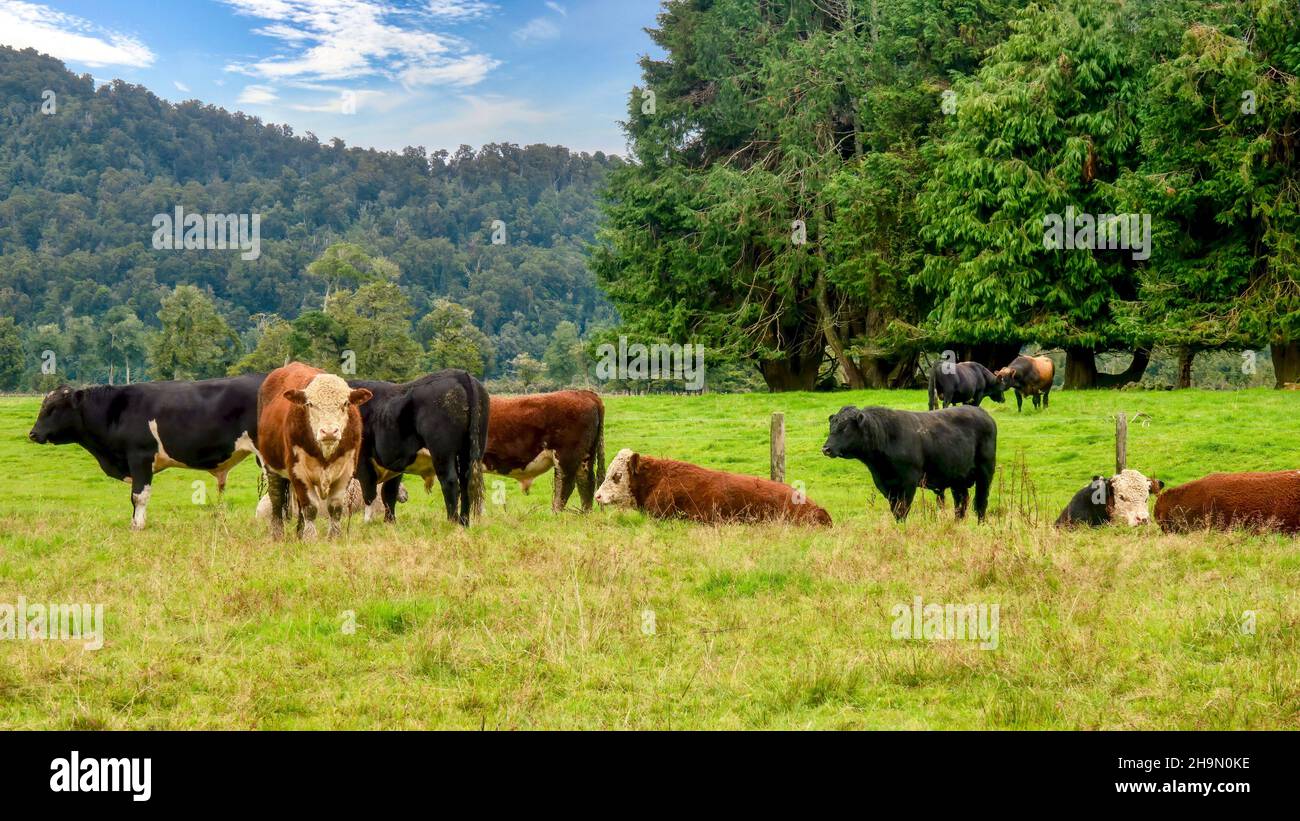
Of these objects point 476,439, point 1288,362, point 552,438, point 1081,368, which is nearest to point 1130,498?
point 552,438

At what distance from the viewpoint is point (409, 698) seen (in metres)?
6.55

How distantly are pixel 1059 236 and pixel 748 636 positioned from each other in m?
29.0

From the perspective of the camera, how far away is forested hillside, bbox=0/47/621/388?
115812 mm

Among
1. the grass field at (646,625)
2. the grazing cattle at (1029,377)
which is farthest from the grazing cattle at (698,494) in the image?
the grazing cattle at (1029,377)


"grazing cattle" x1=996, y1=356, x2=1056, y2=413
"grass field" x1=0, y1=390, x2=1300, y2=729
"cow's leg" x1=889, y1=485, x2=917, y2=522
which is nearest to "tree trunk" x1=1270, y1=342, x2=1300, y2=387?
"grazing cattle" x1=996, y1=356, x2=1056, y2=413

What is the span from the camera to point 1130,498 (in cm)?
1492

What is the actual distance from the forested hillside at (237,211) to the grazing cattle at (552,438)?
169 feet

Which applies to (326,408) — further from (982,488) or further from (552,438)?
(982,488)

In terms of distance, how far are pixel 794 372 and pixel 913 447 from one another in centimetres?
3153

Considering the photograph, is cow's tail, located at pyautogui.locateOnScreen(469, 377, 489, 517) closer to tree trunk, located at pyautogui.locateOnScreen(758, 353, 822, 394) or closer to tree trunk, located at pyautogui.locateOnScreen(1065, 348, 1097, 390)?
tree trunk, located at pyautogui.locateOnScreen(1065, 348, 1097, 390)

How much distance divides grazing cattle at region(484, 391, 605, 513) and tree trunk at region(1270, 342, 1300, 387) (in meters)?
24.9

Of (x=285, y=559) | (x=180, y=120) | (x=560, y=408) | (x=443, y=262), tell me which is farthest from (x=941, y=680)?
(x=180, y=120)

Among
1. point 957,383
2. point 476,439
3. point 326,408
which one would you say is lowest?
point 476,439

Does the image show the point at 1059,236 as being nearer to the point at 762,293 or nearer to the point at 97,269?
the point at 762,293
